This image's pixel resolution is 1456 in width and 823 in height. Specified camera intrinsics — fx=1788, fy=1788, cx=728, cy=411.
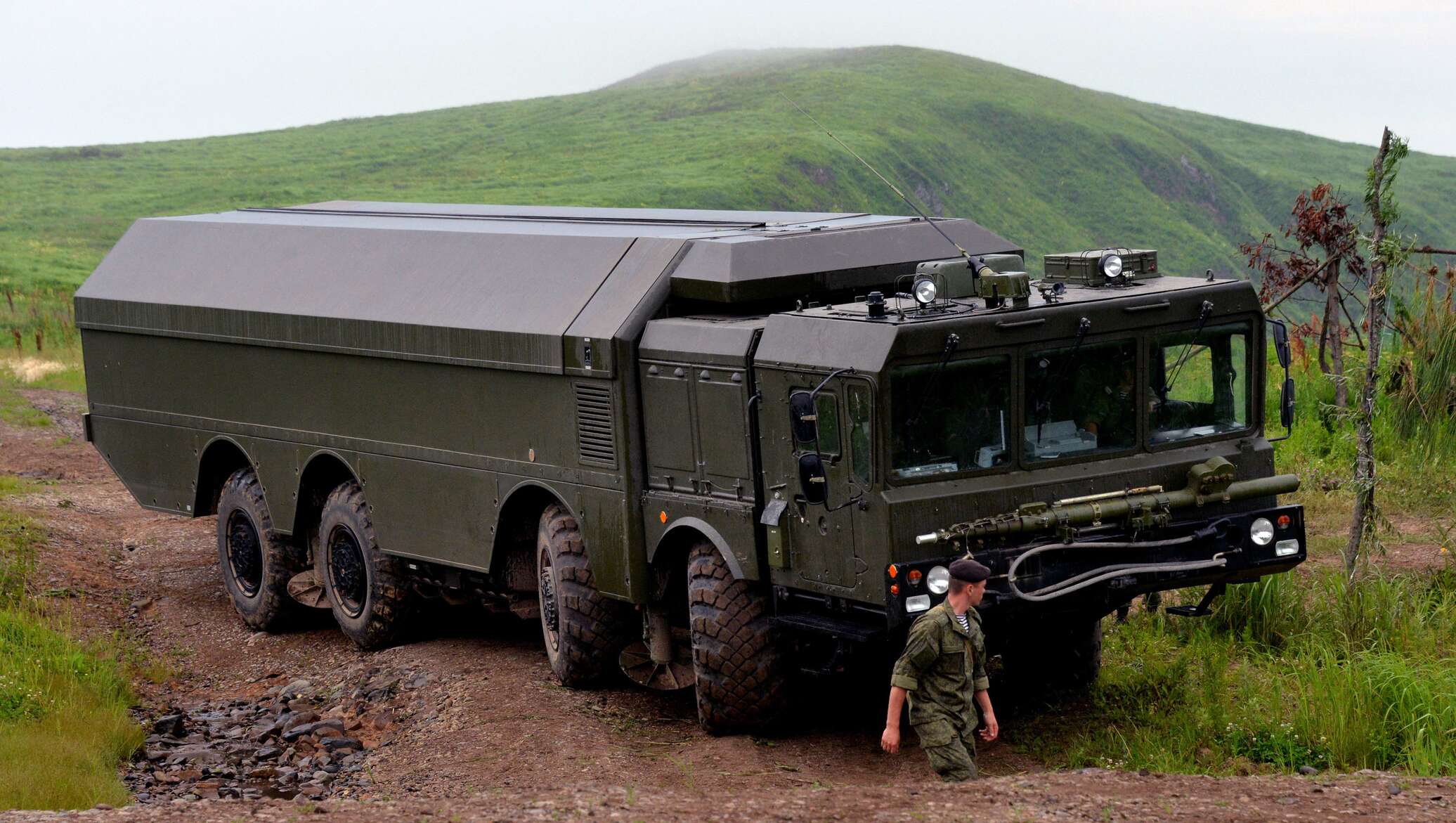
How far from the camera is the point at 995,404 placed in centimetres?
1022

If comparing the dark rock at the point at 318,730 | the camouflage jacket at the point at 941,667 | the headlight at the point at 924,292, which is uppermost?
the headlight at the point at 924,292

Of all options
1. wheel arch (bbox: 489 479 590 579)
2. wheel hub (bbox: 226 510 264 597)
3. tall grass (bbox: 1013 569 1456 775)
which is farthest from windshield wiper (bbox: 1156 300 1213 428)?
wheel hub (bbox: 226 510 264 597)

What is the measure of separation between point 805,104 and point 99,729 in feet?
193

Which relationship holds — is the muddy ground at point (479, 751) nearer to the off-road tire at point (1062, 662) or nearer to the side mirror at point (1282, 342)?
the off-road tire at point (1062, 662)

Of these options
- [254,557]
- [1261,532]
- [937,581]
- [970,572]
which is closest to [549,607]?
[937,581]

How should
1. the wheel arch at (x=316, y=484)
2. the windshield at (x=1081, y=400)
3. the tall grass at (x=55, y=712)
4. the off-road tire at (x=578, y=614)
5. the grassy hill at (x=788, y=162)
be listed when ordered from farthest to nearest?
1. the grassy hill at (x=788, y=162)
2. the wheel arch at (x=316, y=484)
3. the off-road tire at (x=578, y=614)
4. the tall grass at (x=55, y=712)
5. the windshield at (x=1081, y=400)

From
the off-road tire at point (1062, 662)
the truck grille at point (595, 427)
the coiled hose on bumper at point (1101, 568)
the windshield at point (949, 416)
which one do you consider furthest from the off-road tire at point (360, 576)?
the coiled hose on bumper at point (1101, 568)

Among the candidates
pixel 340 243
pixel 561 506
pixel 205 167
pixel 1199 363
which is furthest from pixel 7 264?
pixel 1199 363

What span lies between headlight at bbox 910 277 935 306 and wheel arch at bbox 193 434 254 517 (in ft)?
26.0

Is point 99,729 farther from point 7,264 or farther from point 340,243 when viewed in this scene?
point 7,264

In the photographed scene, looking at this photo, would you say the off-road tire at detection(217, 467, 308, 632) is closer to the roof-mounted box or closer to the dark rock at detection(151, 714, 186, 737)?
the dark rock at detection(151, 714, 186, 737)

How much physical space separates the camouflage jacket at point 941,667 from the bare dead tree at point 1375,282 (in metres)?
5.19

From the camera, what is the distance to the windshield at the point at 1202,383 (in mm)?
10758

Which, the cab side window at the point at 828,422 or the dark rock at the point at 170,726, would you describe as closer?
the cab side window at the point at 828,422
